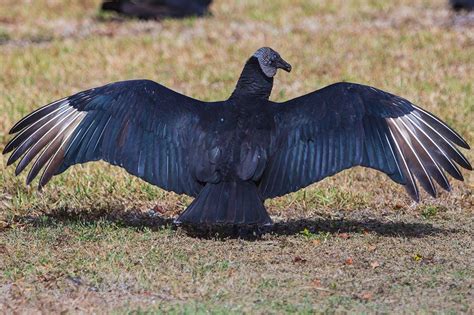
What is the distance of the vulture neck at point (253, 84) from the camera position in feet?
19.8

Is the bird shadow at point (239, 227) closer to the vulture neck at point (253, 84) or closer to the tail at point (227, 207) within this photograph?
the tail at point (227, 207)

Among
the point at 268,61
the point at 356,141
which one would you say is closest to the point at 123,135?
the point at 268,61

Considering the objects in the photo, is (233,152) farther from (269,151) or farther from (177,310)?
(177,310)

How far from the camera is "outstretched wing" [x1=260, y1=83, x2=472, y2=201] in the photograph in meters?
5.70

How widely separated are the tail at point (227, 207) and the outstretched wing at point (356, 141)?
206mm

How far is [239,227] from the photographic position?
19.3 ft

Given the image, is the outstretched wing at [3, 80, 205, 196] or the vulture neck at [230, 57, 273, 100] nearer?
the outstretched wing at [3, 80, 205, 196]

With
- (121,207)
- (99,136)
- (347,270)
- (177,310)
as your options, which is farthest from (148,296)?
(121,207)

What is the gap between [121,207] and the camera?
6.62 meters

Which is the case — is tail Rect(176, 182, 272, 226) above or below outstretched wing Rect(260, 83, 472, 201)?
below

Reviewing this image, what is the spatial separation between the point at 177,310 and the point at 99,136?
1.70 meters

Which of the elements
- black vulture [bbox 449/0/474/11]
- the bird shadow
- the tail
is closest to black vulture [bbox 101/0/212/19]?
black vulture [bbox 449/0/474/11]

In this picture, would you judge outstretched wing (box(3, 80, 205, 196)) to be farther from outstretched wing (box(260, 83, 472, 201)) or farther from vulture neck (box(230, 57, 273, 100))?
outstretched wing (box(260, 83, 472, 201))

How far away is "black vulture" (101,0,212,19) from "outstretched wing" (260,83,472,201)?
8.22m
